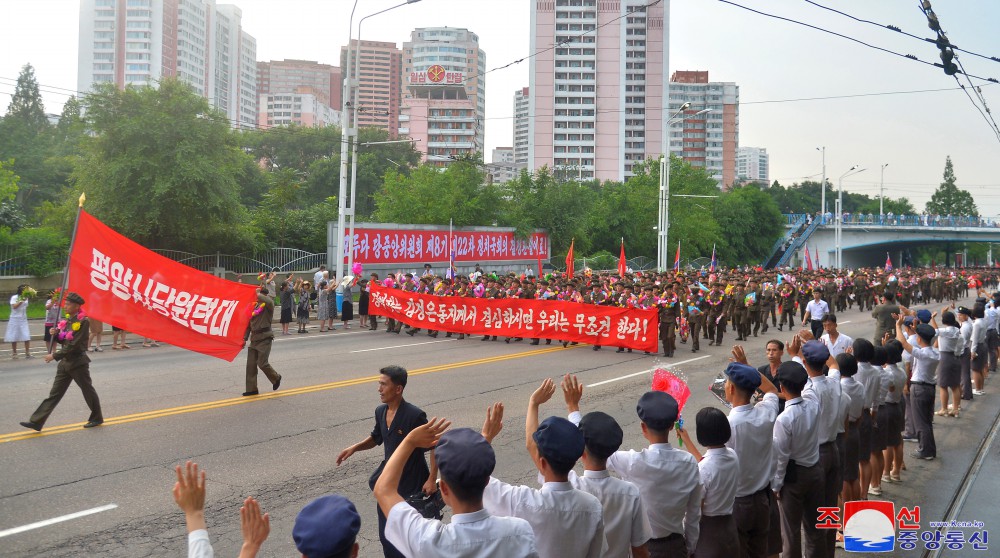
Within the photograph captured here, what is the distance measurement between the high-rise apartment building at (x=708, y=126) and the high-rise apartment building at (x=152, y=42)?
89229mm

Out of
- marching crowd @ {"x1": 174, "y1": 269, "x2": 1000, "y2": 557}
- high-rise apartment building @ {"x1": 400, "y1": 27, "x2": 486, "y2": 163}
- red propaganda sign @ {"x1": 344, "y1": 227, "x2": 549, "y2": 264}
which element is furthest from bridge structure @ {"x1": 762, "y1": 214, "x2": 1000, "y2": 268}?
marching crowd @ {"x1": 174, "y1": 269, "x2": 1000, "y2": 557}

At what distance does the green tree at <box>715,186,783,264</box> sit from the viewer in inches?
2707

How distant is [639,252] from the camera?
5972 centimetres

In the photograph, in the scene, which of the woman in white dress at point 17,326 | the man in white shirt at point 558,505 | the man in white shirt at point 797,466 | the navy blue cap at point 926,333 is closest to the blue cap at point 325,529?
the man in white shirt at point 558,505

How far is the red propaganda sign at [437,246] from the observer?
32281mm

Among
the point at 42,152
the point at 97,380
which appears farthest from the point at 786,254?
the point at 97,380

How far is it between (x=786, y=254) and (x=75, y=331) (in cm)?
7046

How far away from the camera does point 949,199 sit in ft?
413

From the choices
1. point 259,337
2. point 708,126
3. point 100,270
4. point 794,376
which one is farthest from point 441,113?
point 794,376

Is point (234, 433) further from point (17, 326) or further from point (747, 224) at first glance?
point (747, 224)

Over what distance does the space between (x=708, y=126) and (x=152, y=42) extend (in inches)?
4555

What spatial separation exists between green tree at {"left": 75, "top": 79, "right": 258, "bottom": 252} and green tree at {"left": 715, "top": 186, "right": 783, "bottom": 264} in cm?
4689

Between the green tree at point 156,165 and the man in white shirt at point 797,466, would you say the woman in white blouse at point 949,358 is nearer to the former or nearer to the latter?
the man in white shirt at point 797,466

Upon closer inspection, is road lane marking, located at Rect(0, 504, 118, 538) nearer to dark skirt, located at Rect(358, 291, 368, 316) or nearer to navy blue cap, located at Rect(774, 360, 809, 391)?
navy blue cap, located at Rect(774, 360, 809, 391)
